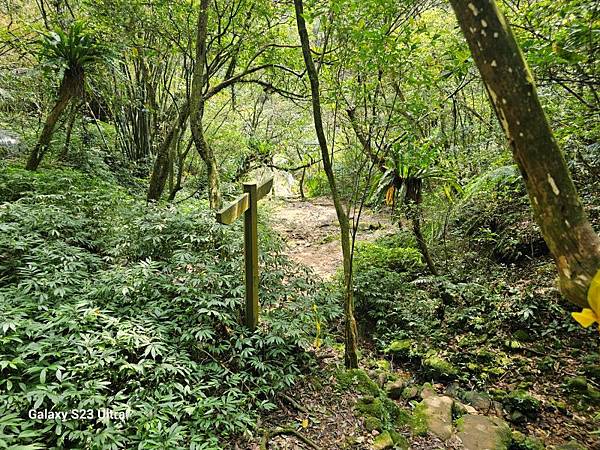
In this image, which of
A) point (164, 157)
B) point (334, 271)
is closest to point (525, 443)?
point (334, 271)

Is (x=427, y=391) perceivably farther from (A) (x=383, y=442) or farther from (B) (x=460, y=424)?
(A) (x=383, y=442)

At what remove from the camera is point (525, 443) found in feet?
9.17

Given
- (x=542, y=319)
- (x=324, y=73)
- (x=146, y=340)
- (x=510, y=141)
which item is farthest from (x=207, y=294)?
(x=542, y=319)

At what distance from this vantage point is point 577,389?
3.33m

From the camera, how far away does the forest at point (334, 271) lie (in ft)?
5.79

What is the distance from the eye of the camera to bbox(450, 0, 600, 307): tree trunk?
116 cm

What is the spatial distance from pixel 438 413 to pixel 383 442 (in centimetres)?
74

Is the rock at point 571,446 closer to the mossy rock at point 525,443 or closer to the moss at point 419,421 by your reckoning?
the mossy rock at point 525,443

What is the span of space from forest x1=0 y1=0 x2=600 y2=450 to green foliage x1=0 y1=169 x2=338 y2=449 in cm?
2

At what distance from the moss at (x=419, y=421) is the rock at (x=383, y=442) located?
0.34 metres

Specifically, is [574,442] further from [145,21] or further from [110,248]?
[145,21]

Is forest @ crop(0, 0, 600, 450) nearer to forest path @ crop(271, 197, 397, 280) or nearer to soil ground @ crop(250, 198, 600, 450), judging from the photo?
soil ground @ crop(250, 198, 600, 450)

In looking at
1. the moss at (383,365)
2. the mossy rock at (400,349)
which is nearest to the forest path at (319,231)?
the mossy rock at (400,349)

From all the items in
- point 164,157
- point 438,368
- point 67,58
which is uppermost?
point 67,58
